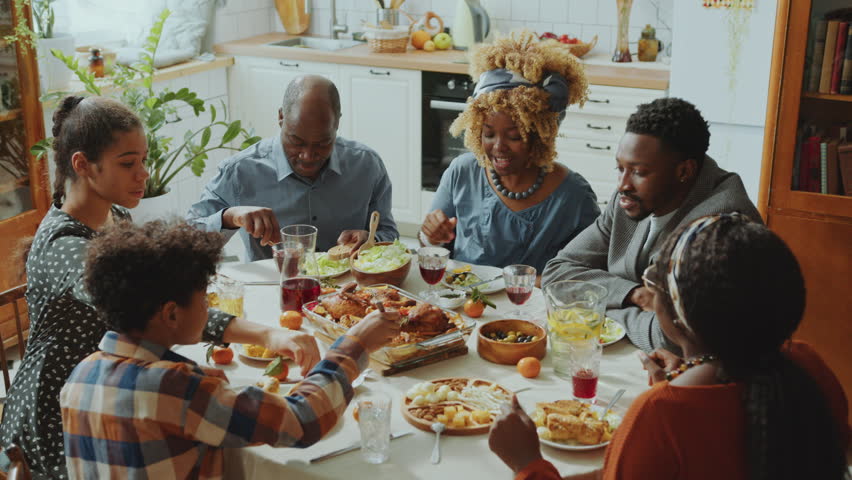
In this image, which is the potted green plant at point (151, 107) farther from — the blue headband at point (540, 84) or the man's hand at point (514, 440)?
the man's hand at point (514, 440)

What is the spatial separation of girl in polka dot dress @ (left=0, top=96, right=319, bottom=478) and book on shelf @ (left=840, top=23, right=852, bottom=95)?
8.15 ft

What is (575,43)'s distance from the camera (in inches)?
198

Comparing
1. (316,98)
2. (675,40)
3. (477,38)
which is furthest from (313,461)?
(477,38)

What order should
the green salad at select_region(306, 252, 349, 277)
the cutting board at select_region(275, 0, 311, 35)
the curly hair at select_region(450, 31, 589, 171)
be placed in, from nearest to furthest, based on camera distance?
the green salad at select_region(306, 252, 349, 277) → the curly hair at select_region(450, 31, 589, 171) → the cutting board at select_region(275, 0, 311, 35)

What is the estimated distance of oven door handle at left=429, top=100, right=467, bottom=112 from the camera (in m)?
4.89

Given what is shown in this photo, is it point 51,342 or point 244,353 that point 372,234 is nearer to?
point 244,353

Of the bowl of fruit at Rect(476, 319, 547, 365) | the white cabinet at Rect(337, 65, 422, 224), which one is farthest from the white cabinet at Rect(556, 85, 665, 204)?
the bowl of fruit at Rect(476, 319, 547, 365)

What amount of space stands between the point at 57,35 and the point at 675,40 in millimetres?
2921

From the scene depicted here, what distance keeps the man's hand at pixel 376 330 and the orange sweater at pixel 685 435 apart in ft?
1.83

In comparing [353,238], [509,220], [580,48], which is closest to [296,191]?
[353,238]

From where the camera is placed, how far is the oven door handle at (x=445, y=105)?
16.1 ft

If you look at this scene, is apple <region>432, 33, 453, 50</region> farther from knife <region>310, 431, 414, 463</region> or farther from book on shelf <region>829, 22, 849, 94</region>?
knife <region>310, 431, 414, 463</region>

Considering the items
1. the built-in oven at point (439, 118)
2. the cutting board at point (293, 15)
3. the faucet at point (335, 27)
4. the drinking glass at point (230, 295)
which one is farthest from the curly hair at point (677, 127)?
the cutting board at point (293, 15)

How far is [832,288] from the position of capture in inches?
133
